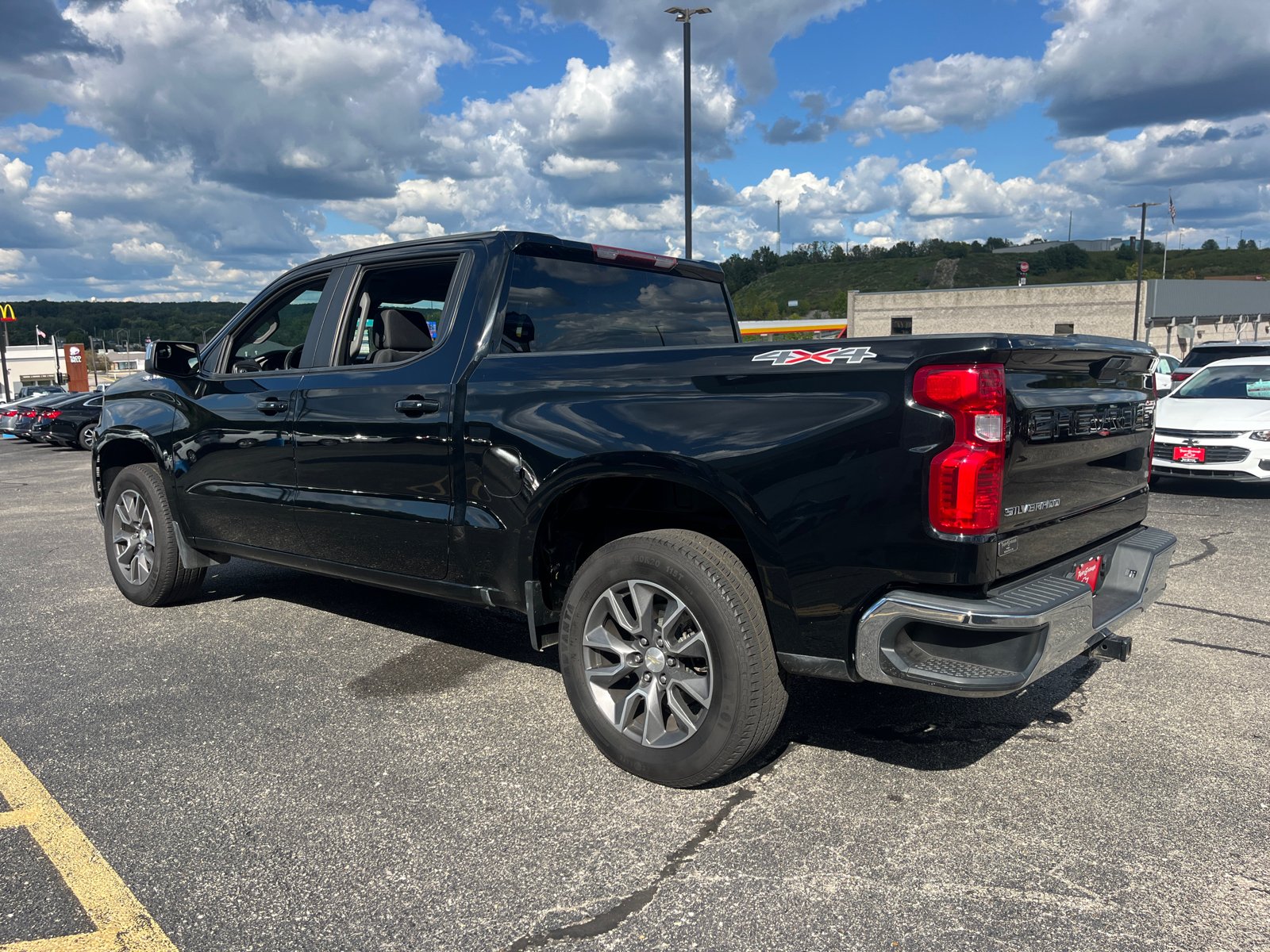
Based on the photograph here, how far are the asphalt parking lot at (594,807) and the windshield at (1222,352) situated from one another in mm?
9461

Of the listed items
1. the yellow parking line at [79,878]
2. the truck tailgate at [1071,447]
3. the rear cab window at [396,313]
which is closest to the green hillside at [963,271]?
the rear cab window at [396,313]

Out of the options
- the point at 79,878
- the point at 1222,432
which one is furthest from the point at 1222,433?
the point at 79,878

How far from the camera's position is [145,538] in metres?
5.68

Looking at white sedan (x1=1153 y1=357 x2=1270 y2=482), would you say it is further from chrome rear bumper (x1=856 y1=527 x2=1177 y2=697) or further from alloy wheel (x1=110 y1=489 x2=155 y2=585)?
alloy wheel (x1=110 y1=489 x2=155 y2=585)

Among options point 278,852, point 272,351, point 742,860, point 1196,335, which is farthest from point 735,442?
point 1196,335

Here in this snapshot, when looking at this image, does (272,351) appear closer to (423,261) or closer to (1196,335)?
(423,261)

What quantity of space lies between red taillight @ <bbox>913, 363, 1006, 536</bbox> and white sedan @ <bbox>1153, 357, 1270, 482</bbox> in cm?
764

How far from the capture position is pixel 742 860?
276 cm

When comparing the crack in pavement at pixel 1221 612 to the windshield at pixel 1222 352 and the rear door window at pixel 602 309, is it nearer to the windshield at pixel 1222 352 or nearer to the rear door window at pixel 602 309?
the rear door window at pixel 602 309

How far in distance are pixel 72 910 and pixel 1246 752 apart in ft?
13.0

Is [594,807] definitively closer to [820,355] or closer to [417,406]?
[820,355]

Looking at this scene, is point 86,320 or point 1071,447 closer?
point 1071,447

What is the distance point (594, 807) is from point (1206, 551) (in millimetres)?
6057

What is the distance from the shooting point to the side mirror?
5.07m
